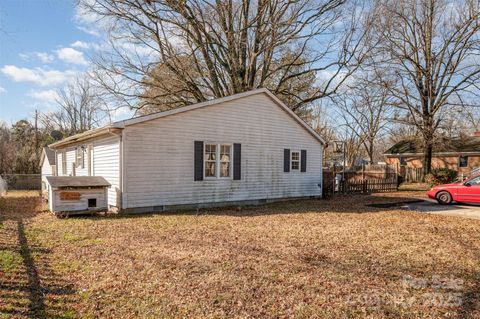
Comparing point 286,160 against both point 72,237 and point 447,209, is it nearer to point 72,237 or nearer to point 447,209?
point 447,209

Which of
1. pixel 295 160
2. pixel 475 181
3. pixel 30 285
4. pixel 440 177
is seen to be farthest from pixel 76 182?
pixel 440 177

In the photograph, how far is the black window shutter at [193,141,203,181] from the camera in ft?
41.2

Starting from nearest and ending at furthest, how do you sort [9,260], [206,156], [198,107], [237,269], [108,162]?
1. [237,269]
2. [9,260]
3. [108,162]
4. [198,107]
5. [206,156]

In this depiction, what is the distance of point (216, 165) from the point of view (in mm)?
13289

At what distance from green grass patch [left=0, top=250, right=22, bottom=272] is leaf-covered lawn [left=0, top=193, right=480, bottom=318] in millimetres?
27

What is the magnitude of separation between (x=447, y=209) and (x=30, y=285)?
13864 millimetres

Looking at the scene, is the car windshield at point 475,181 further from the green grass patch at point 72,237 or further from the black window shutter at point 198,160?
the green grass patch at point 72,237

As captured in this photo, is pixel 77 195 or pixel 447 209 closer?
pixel 77 195

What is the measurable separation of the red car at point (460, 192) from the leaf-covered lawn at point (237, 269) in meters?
5.18

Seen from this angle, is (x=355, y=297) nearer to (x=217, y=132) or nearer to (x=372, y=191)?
(x=217, y=132)

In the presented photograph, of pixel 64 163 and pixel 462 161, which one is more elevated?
pixel 462 161

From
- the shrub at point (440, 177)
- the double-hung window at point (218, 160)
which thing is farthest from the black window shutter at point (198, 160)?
the shrub at point (440, 177)

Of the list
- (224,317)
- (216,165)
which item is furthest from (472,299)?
(216,165)

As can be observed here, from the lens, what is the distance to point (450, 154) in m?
31.7
